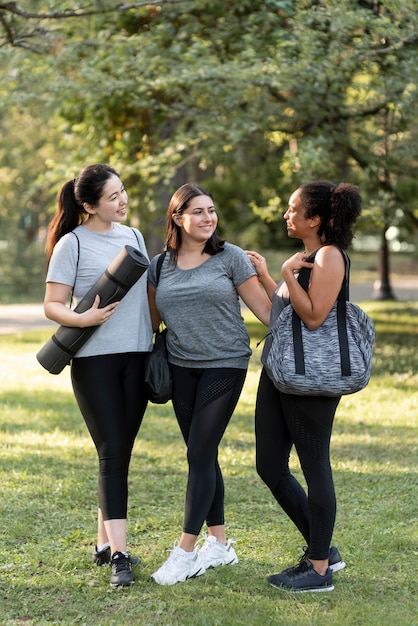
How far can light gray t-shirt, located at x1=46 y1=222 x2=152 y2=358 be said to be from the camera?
4.04 metres

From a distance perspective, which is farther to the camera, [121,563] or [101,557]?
[101,557]

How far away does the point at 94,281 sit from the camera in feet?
13.4

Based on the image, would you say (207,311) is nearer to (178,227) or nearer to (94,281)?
(178,227)

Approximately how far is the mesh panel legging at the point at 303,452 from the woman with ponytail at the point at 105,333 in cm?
60

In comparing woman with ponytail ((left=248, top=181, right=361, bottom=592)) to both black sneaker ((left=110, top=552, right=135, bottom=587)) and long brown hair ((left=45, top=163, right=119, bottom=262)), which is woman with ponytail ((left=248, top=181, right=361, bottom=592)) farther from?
long brown hair ((left=45, top=163, right=119, bottom=262))

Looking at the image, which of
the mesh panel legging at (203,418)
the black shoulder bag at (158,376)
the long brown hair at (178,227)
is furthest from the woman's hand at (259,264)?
the black shoulder bag at (158,376)

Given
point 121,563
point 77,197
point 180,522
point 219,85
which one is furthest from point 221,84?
point 121,563

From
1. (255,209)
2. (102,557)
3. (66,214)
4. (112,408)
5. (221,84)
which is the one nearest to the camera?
(112,408)

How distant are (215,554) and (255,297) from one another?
1.23m

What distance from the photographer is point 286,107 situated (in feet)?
34.5

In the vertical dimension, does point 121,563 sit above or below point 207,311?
below

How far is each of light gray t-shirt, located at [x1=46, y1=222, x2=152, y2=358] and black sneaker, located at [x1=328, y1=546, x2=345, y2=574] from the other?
1.26 meters

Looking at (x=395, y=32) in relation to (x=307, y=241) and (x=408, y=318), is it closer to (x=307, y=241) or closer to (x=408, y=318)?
(x=307, y=241)

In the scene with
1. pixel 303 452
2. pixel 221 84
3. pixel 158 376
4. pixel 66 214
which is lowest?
pixel 303 452
